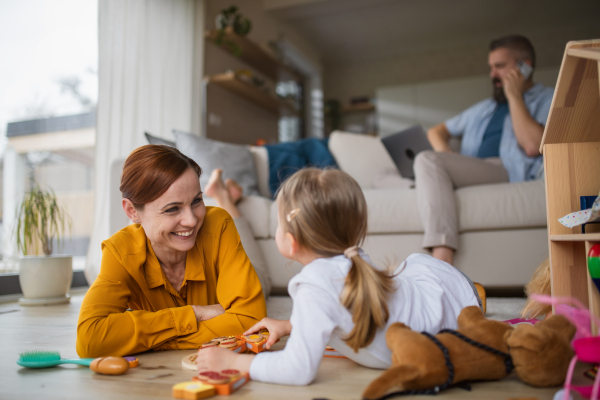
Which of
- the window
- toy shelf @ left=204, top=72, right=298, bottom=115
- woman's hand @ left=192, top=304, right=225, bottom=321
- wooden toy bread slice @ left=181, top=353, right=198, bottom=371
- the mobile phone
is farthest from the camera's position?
toy shelf @ left=204, top=72, right=298, bottom=115

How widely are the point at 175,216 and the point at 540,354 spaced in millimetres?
814

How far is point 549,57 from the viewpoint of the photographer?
5.39m

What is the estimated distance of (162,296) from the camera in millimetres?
1191

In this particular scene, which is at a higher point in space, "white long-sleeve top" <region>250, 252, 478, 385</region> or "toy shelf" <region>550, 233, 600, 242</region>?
Result: "toy shelf" <region>550, 233, 600, 242</region>

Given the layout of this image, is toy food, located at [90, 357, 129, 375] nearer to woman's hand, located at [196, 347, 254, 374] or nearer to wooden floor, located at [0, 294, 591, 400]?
wooden floor, located at [0, 294, 591, 400]

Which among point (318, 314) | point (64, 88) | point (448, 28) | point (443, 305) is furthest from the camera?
point (448, 28)

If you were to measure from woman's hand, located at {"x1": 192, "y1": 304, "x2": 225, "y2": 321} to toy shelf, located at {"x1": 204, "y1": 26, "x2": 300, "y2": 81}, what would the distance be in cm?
299

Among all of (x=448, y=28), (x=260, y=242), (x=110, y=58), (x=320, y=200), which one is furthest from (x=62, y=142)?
(x=448, y=28)

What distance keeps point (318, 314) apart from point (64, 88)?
2.59 m

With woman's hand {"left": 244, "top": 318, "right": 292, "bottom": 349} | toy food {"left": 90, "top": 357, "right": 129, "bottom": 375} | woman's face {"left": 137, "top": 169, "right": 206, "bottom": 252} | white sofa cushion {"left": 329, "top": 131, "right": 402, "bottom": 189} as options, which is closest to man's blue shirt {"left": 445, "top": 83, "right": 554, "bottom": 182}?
white sofa cushion {"left": 329, "top": 131, "right": 402, "bottom": 189}

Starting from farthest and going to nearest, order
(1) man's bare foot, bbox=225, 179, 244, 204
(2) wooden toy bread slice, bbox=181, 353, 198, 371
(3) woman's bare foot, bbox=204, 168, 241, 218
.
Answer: (1) man's bare foot, bbox=225, 179, 244, 204, (3) woman's bare foot, bbox=204, 168, 241, 218, (2) wooden toy bread slice, bbox=181, 353, 198, 371

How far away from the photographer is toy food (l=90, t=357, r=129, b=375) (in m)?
0.87

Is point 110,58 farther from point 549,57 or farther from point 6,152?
point 549,57

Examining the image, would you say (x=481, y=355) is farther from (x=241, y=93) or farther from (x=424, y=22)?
(x=424, y=22)
